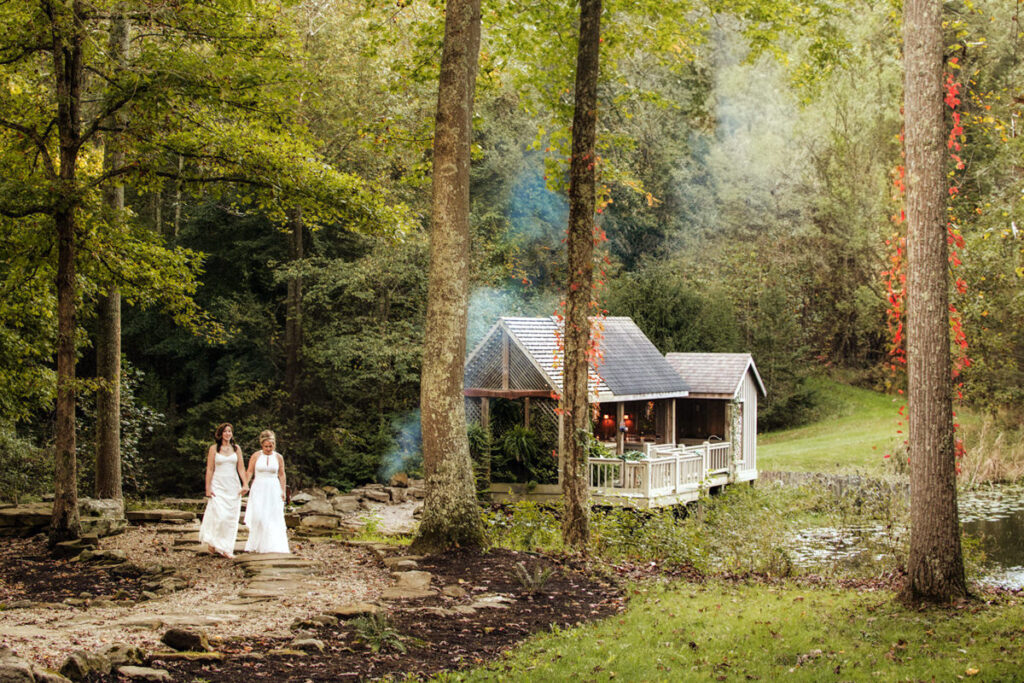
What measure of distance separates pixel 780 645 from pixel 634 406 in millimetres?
17219

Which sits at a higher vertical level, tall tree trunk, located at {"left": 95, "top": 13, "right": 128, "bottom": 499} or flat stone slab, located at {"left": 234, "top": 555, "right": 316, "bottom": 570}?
tall tree trunk, located at {"left": 95, "top": 13, "right": 128, "bottom": 499}

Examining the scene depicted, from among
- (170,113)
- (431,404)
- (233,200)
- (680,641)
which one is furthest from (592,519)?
(233,200)

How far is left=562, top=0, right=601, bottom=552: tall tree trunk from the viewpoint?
10977 millimetres

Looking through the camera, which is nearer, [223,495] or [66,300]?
[66,300]

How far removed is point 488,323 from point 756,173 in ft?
64.4

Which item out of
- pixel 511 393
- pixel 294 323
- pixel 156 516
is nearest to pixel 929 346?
pixel 156 516

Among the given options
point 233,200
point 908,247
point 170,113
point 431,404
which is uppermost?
point 233,200

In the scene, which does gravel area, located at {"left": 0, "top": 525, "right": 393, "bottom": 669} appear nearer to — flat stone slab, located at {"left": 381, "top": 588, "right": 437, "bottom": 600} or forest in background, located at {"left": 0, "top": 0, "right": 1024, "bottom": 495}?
flat stone slab, located at {"left": 381, "top": 588, "right": 437, "bottom": 600}

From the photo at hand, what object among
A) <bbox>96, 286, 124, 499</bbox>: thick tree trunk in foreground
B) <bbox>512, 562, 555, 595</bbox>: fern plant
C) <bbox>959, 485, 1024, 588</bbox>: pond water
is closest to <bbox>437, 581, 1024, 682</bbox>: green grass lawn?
<bbox>512, 562, 555, 595</bbox>: fern plant

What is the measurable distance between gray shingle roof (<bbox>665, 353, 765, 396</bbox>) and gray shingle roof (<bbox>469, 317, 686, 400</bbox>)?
0.64 m

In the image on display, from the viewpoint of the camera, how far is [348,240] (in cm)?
2659

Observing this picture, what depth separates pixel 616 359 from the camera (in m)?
21.4

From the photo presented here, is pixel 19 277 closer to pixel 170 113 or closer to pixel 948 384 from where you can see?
pixel 170 113

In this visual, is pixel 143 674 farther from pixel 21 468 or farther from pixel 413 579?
pixel 21 468
